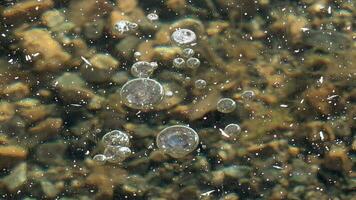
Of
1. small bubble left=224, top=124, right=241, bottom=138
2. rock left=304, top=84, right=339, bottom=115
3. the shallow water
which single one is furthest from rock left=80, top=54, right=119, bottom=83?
rock left=304, top=84, right=339, bottom=115

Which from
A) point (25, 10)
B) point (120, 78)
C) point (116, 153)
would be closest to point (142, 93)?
point (120, 78)

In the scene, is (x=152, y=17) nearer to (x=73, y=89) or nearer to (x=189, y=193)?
(x=73, y=89)

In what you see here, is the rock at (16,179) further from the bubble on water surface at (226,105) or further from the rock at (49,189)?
the bubble on water surface at (226,105)

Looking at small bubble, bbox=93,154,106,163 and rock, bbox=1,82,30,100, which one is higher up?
rock, bbox=1,82,30,100

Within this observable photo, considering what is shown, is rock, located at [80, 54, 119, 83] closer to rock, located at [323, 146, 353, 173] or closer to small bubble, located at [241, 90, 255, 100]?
small bubble, located at [241, 90, 255, 100]

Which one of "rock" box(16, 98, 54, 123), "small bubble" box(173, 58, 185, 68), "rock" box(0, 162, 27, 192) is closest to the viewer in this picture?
"rock" box(0, 162, 27, 192)

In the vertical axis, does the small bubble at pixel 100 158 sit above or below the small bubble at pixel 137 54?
below

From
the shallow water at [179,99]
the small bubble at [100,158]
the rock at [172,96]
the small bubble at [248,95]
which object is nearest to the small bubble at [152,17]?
the shallow water at [179,99]
